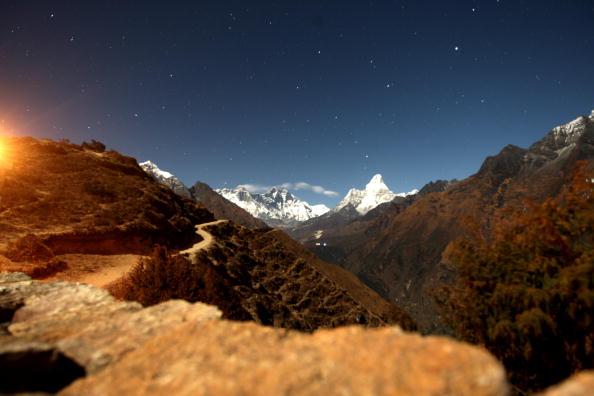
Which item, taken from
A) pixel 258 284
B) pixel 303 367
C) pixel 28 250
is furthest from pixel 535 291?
pixel 258 284

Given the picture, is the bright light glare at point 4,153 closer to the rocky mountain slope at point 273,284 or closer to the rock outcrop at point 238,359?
the rocky mountain slope at point 273,284

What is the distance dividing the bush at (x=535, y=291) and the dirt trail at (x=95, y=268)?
64.0 feet

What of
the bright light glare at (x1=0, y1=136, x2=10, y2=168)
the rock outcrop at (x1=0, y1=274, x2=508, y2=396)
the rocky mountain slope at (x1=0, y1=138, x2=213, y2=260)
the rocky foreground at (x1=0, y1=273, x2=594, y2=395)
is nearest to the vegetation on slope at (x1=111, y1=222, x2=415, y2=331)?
the rocky mountain slope at (x1=0, y1=138, x2=213, y2=260)

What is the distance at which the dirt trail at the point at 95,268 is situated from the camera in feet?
59.3

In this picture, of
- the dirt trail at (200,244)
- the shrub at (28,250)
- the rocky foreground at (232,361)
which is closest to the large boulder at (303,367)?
the rocky foreground at (232,361)

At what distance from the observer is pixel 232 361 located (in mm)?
2926

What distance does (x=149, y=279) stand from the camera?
12.7 metres

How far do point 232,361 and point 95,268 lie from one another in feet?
78.7

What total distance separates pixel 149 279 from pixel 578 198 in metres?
17.6

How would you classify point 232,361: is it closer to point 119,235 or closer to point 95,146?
point 119,235

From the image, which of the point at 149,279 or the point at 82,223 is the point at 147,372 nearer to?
the point at 149,279

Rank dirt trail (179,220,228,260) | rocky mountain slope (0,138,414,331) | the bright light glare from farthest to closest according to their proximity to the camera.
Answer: dirt trail (179,220,228,260) → the bright light glare → rocky mountain slope (0,138,414,331)

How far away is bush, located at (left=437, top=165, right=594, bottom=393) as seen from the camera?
25.6 feet

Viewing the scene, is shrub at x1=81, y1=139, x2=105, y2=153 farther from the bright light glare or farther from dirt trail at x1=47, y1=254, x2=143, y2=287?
dirt trail at x1=47, y1=254, x2=143, y2=287
